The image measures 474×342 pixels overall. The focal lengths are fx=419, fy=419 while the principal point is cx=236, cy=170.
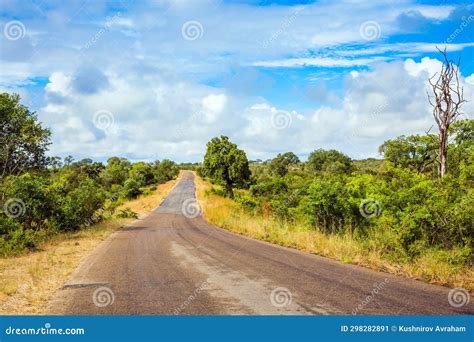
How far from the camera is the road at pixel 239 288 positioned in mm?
6918

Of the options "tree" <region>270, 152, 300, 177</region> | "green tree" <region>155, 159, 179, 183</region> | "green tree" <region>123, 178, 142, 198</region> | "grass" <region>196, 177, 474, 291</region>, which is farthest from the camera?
"green tree" <region>155, 159, 179, 183</region>

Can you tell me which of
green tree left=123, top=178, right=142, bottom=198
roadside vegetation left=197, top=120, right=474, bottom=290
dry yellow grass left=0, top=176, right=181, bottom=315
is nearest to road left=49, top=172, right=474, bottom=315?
dry yellow grass left=0, top=176, right=181, bottom=315

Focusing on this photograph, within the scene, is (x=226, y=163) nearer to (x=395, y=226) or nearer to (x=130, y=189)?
(x=130, y=189)

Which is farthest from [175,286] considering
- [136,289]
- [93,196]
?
[93,196]

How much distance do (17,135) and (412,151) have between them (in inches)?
1450

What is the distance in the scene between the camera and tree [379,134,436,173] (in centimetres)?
3974

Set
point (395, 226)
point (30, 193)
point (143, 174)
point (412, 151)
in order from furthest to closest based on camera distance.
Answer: point (143, 174)
point (412, 151)
point (30, 193)
point (395, 226)

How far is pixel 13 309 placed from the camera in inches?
293

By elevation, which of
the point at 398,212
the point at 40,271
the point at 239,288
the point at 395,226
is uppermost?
the point at 398,212

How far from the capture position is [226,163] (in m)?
53.0

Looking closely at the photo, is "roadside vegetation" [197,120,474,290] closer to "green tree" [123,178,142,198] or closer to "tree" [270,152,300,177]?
"green tree" [123,178,142,198]

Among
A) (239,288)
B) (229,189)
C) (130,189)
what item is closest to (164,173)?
(130,189)

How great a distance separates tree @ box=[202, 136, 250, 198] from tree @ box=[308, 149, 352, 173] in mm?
19632

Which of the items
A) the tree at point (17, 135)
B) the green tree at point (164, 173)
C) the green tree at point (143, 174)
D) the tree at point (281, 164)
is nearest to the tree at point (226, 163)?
the tree at point (17, 135)
